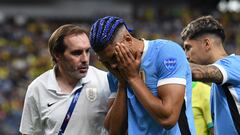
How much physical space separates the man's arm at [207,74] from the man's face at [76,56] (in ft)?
2.87

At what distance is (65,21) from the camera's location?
22.8 meters

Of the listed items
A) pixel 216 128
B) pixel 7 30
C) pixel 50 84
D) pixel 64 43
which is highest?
pixel 64 43

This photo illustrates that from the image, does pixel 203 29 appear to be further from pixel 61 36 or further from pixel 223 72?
pixel 61 36

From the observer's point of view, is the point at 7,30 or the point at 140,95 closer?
the point at 140,95

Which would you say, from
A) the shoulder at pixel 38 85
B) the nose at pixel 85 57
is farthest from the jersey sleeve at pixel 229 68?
the shoulder at pixel 38 85

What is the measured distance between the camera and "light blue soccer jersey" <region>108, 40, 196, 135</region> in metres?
3.42

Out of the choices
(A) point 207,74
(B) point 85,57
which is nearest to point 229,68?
(A) point 207,74

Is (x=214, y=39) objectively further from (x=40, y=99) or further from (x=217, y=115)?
(x=40, y=99)

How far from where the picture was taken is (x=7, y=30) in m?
20.2

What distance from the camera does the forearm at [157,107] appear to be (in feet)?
10.9

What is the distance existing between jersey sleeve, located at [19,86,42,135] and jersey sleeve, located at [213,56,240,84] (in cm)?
135

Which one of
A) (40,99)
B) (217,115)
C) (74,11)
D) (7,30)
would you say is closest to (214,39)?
(217,115)

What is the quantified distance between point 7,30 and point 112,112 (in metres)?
17.0

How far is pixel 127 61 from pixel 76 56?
106 centimetres
